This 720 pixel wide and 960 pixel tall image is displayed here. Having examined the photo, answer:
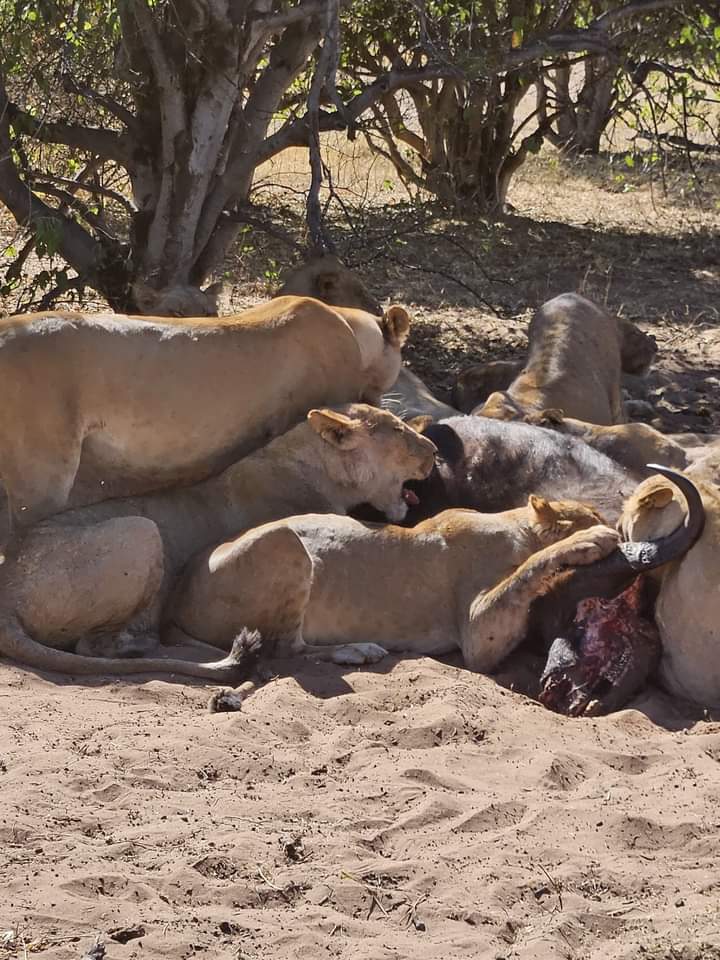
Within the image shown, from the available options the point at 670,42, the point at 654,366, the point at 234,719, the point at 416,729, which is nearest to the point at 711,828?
the point at 416,729

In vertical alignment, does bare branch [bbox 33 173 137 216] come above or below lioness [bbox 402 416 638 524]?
above

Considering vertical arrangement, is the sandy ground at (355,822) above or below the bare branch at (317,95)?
below

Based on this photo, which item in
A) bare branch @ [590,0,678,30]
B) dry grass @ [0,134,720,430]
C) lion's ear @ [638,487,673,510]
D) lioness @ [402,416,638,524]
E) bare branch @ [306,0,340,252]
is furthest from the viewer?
dry grass @ [0,134,720,430]

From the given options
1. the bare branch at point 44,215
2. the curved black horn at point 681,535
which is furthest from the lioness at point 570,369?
the bare branch at point 44,215

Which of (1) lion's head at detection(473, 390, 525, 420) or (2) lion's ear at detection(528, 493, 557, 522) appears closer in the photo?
(2) lion's ear at detection(528, 493, 557, 522)

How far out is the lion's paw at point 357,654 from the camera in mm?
5879

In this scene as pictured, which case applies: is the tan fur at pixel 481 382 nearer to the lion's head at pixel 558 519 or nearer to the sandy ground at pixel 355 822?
the lion's head at pixel 558 519

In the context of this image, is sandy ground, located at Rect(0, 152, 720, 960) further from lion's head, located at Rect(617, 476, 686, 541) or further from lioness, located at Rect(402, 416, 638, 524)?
lioness, located at Rect(402, 416, 638, 524)

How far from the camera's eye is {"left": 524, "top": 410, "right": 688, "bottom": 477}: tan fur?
6.97 meters

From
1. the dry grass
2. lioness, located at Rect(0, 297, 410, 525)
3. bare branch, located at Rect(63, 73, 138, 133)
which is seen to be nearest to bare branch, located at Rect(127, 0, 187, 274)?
bare branch, located at Rect(63, 73, 138, 133)

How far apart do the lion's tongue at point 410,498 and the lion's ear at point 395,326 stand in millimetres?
791

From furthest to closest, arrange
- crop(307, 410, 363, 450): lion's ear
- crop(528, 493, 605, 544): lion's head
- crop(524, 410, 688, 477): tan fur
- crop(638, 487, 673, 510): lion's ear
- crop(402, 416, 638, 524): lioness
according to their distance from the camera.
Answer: crop(524, 410, 688, 477): tan fur, crop(402, 416, 638, 524): lioness, crop(307, 410, 363, 450): lion's ear, crop(528, 493, 605, 544): lion's head, crop(638, 487, 673, 510): lion's ear

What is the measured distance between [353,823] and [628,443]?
10.2 feet

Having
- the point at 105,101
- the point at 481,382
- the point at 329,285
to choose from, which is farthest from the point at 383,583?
the point at 105,101
